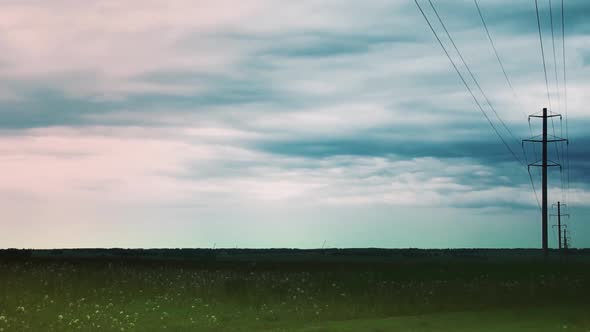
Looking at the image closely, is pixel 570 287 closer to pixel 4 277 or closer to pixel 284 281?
pixel 284 281

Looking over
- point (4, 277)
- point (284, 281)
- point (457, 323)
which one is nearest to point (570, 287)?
point (284, 281)

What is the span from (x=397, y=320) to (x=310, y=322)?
3.78 meters

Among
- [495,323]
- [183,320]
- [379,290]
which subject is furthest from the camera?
[379,290]

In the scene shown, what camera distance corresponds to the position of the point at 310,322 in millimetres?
31953

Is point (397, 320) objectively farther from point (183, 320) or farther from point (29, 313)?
point (29, 313)

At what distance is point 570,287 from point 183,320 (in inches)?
1041

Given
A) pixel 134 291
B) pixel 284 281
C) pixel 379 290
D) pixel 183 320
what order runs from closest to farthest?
pixel 183 320
pixel 134 291
pixel 379 290
pixel 284 281

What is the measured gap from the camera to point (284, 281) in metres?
44.7

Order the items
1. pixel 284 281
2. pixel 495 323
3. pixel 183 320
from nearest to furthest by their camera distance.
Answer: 1. pixel 495 323
2. pixel 183 320
3. pixel 284 281

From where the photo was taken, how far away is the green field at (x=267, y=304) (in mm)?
29578

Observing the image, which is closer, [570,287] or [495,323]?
[495,323]

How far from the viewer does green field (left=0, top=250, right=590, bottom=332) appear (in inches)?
1164

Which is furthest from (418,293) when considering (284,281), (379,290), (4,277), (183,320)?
(4,277)

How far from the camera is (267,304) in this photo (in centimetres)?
3647
